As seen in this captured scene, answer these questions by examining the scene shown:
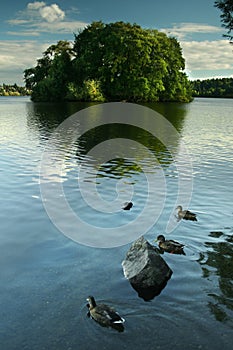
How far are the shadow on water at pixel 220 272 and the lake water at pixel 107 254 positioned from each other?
3 centimetres

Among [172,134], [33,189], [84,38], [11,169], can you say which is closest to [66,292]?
[33,189]

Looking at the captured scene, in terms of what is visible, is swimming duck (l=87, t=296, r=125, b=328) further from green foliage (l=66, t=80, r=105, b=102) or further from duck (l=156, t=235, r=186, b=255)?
green foliage (l=66, t=80, r=105, b=102)

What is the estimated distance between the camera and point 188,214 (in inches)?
641

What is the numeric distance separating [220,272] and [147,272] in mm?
2409

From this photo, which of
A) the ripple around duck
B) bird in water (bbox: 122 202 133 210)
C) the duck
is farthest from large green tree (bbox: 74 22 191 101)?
the ripple around duck

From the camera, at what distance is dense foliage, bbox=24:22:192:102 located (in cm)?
10275

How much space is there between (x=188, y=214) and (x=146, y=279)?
587 cm

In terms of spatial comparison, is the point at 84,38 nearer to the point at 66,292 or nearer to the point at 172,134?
the point at 172,134

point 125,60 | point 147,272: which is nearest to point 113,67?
point 125,60

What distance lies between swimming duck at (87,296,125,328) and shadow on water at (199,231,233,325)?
96.0 inches

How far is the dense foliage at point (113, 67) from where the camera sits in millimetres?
102750

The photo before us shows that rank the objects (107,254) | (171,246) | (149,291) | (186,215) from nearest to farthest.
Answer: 1. (149,291)
2. (171,246)
3. (107,254)
4. (186,215)

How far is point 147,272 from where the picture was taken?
36.4ft

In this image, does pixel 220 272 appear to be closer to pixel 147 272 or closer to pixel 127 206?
pixel 147 272
